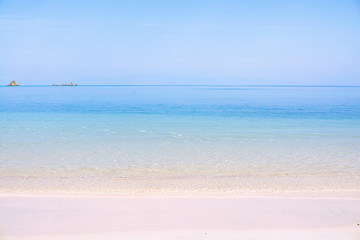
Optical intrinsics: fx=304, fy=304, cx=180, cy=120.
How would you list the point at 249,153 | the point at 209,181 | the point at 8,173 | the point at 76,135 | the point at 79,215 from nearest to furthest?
the point at 79,215, the point at 209,181, the point at 8,173, the point at 249,153, the point at 76,135

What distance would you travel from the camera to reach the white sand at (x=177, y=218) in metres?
4.12

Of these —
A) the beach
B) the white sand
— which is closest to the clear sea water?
the beach

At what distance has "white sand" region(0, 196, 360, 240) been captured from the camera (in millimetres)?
4125

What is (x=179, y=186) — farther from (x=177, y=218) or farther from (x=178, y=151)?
(x=178, y=151)

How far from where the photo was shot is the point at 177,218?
4586 millimetres

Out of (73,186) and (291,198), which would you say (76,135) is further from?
(291,198)

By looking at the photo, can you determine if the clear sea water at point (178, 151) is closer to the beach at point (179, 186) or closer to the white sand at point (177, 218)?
the beach at point (179, 186)

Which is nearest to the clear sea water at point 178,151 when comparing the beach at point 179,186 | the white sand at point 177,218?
the beach at point 179,186

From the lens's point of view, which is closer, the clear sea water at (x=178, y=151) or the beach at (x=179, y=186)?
the beach at (x=179, y=186)

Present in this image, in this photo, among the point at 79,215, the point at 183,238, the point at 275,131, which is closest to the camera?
the point at 183,238

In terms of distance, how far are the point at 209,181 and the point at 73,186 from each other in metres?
2.91

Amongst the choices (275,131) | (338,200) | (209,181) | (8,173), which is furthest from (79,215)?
(275,131)

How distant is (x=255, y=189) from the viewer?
20.3 ft

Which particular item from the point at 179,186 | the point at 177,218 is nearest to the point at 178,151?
the point at 179,186
